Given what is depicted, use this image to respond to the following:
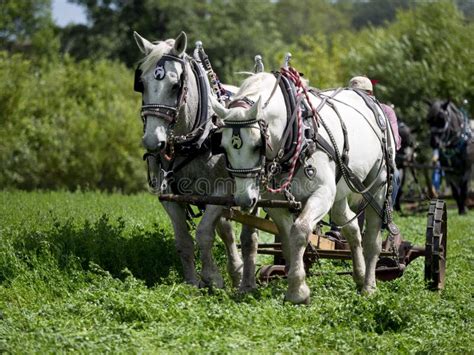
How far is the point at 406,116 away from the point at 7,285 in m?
22.0

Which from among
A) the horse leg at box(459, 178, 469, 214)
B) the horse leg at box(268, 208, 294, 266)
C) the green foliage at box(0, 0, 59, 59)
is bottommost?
the horse leg at box(268, 208, 294, 266)

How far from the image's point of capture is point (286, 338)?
6.52 metres

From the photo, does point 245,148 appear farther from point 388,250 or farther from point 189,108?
point 388,250

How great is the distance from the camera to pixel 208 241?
816 cm

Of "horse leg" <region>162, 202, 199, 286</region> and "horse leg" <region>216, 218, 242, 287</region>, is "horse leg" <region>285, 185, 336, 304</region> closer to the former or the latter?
"horse leg" <region>162, 202, 199, 286</region>

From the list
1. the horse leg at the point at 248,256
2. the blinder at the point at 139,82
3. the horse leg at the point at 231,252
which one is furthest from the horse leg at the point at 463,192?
the blinder at the point at 139,82

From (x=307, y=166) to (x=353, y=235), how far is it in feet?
4.97

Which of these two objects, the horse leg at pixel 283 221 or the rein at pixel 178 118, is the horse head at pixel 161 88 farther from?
the horse leg at pixel 283 221

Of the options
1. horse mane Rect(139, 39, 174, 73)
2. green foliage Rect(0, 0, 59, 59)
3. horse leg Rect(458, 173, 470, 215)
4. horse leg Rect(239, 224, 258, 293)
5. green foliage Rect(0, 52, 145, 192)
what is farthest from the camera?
green foliage Rect(0, 0, 59, 59)

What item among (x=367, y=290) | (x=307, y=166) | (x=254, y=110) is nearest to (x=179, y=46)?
(x=254, y=110)

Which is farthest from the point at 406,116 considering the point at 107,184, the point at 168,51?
the point at 168,51

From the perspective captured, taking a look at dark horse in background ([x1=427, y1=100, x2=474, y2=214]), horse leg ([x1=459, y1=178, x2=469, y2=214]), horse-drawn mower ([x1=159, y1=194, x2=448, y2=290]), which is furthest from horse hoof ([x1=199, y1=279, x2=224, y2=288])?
horse leg ([x1=459, y1=178, x2=469, y2=214])

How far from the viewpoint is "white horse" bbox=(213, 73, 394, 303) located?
7242 millimetres

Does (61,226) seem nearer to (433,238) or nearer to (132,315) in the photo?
(132,315)
